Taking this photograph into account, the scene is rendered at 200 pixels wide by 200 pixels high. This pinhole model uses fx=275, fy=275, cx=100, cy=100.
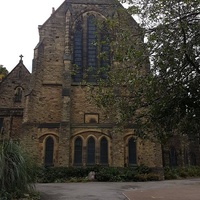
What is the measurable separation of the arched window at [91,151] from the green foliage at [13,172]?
10847 mm

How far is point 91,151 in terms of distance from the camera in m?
22.9

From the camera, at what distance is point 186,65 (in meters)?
8.92

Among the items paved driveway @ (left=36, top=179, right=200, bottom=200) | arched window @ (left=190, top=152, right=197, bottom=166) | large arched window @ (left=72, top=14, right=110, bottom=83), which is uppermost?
large arched window @ (left=72, top=14, right=110, bottom=83)

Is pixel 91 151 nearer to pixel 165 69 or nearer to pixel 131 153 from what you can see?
pixel 131 153

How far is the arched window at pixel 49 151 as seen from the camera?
2228 cm

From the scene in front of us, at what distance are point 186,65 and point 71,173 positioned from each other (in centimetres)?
1475

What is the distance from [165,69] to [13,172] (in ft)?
23.0

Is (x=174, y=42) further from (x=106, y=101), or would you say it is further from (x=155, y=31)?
(x=106, y=101)

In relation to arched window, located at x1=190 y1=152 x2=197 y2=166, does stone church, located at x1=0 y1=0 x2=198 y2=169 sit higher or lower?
higher

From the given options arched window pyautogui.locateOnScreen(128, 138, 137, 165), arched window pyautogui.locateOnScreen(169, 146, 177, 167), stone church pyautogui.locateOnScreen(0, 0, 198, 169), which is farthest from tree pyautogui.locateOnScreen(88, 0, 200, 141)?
arched window pyautogui.locateOnScreen(169, 146, 177, 167)

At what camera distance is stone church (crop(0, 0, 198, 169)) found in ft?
73.1

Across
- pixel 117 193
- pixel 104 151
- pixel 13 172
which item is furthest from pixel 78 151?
pixel 13 172

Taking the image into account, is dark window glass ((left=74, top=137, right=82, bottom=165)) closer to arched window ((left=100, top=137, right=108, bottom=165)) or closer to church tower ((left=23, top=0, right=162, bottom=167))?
church tower ((left=23, top=0, right=162, bottom=167))

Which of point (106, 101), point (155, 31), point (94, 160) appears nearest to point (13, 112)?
point (94, 160)
